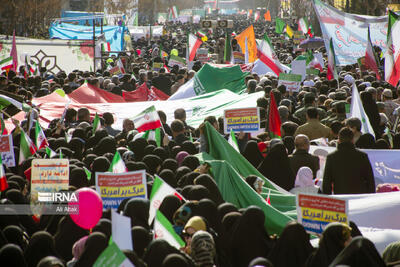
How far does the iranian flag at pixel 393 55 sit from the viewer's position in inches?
526

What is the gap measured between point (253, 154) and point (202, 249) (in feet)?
13.8

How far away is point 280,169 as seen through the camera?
26.4 feet

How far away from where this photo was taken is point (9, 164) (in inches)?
338

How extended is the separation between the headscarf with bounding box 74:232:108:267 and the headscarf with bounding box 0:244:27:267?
0.37m

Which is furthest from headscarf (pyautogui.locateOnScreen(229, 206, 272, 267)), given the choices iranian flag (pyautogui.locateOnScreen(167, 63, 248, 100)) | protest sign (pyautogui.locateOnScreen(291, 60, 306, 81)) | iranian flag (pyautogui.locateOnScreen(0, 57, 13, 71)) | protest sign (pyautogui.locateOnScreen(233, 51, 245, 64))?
protest sign (pyautogui.locateOnScreen(233, 51, 245, 64))

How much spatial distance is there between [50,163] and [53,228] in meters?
0.78

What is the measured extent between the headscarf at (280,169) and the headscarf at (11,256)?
3.61 m

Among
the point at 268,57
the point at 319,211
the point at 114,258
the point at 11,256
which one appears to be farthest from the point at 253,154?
the point at 268,57

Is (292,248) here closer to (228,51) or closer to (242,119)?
(242,119)

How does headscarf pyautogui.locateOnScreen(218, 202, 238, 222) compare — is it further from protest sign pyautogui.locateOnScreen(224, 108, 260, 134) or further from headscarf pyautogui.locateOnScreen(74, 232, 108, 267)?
protest sign pyautogui.locateOnScreen(224, 108, 260, 134)

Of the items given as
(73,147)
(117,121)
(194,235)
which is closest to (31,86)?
(117,121)

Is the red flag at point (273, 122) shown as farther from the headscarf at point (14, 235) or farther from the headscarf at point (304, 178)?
the headscarf at point (14, 235)

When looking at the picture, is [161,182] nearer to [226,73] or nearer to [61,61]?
[226,73]

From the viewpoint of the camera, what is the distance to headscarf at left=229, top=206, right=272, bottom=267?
219 inches
